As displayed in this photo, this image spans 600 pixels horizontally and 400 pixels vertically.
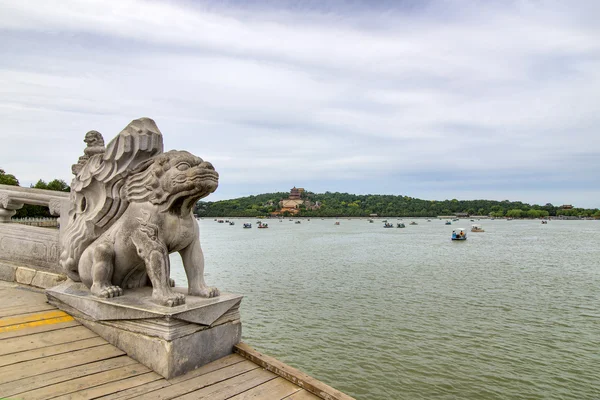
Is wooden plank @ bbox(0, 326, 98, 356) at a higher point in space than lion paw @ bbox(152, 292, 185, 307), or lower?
lower

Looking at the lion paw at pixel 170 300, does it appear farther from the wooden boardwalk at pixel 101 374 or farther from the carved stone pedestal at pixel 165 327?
the wooden boardwalk at pixel 101 374

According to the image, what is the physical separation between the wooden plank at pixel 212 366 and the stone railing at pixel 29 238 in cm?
272

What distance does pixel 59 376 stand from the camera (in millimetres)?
2869

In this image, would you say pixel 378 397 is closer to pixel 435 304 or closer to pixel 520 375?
pixel 520 375

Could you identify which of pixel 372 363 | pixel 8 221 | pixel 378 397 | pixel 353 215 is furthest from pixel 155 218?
pixel 353 215

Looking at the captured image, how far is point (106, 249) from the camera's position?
3664mm

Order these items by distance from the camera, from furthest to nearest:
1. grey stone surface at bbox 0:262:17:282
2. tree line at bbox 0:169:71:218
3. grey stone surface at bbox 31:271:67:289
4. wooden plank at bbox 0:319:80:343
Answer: tree line at bbox 0:169:71:218 < grey stone surface at bbox 0:262:17:282 < grey stone surface at bbox 31:271:67:289 < wooden plank at bbox 0:319:80:343

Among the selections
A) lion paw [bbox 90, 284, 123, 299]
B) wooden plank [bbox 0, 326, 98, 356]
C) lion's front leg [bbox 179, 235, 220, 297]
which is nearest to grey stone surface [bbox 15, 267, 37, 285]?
wooden plank [bbox 0, 326, 98, 356]

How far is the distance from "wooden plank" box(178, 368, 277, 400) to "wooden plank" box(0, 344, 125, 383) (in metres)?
0.93

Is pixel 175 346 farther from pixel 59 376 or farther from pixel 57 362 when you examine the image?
pixel 57 362

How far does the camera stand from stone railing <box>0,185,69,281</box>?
4988mm

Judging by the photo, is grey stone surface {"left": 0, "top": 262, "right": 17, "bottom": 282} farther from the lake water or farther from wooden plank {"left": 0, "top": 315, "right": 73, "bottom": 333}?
the lake water

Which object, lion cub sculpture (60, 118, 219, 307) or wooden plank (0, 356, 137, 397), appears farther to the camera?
lion cub sculpture (60, 118, 219, 307)

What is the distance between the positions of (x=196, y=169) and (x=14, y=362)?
1993mm
